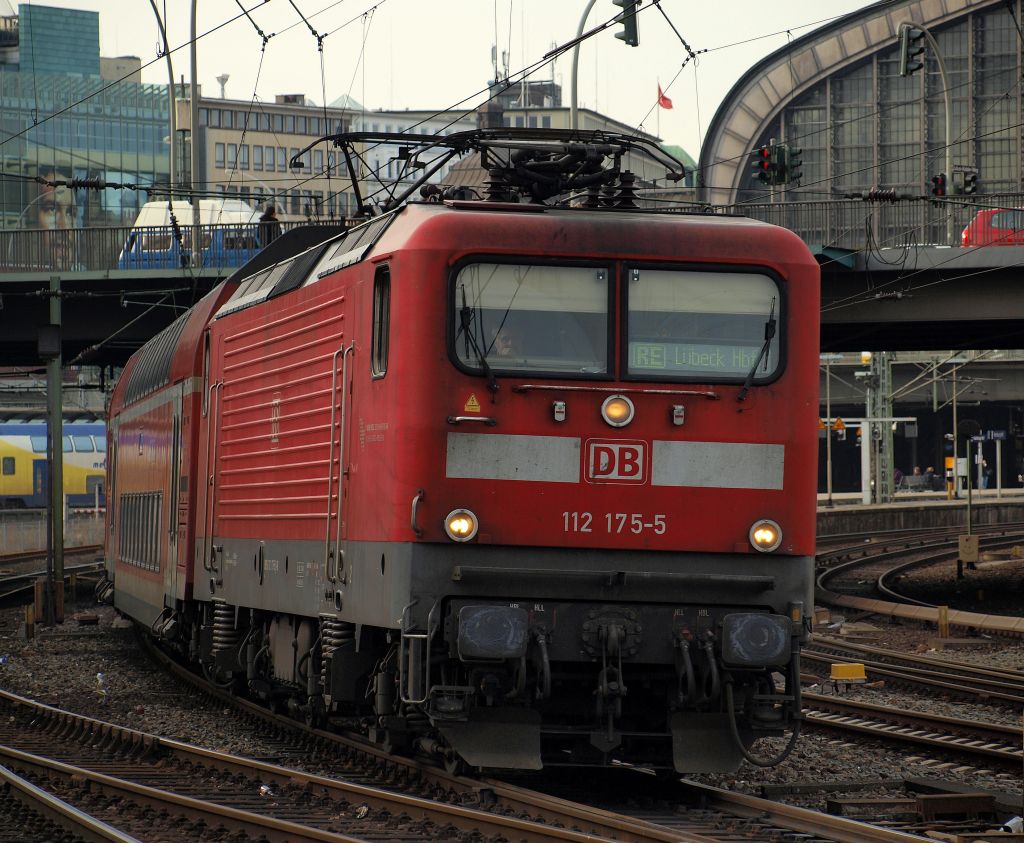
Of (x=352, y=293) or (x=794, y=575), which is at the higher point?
(x=352, y=293)

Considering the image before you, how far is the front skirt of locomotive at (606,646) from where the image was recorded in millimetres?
8945

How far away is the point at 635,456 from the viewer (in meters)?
9.26

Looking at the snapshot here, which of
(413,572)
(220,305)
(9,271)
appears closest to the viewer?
(413,572)

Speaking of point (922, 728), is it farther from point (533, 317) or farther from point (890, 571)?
point (890, 571)

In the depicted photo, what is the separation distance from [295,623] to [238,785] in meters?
1.62

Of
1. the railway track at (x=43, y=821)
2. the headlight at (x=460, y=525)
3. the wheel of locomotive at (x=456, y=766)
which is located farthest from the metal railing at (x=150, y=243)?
the headlight at (x=460, y=525)

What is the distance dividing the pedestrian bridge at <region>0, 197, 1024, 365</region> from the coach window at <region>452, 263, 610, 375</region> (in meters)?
16.3

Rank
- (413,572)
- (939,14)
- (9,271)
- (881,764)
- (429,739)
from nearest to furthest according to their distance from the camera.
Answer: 1. (413,572)
2. (429,739)
3. (881,764)
4. (9,271)
5. (939,14)

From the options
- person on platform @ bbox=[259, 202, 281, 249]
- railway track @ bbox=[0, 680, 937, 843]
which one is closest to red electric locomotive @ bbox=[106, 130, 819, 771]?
railway track @ bbox=[0, 680, 937, 843]

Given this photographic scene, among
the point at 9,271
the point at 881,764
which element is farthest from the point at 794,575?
the point at 9,271

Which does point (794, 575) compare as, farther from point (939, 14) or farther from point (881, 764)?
point (939, 14)

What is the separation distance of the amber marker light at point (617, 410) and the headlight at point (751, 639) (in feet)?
4.20

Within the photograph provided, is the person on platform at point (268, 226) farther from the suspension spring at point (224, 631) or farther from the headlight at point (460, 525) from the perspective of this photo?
the headlight at point (460, 525)

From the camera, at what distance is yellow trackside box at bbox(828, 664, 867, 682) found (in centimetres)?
1598
